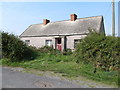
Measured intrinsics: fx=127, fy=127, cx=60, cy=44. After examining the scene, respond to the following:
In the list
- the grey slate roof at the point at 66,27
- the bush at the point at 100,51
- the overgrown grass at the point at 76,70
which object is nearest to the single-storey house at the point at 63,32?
the grey slate roof at the point at 66,27

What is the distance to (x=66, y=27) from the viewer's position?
2100 centimetres

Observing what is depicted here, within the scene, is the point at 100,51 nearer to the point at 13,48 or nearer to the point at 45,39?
the point at 13,48

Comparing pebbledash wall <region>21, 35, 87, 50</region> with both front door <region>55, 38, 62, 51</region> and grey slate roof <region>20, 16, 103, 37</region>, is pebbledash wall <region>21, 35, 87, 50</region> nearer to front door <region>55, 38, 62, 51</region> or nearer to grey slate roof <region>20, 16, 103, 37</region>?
front door <region>55, 38, 62, 51</region>

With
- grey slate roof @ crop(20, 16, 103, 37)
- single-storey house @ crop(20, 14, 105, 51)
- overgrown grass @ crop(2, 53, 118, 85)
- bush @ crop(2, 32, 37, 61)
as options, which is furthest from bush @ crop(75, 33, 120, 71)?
grey slate roof @ crop(20, 16, 103, 37)

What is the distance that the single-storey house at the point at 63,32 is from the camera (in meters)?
18.9

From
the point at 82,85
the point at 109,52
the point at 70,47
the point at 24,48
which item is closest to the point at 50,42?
the point at 70,47

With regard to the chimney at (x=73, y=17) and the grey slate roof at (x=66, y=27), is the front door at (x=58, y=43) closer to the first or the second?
the grey slate roof at (x=66, y=27)

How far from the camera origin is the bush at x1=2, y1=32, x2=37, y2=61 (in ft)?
38.1

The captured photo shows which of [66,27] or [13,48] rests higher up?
[66,27]

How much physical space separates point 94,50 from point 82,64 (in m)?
1.39

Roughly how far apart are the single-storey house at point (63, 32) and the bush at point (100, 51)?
781 cm

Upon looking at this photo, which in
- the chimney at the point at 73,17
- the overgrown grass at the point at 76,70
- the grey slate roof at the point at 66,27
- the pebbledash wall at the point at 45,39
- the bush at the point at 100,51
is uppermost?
the chimney at the point at 73,17

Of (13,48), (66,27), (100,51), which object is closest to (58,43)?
(66,27)

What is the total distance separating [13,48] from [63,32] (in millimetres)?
10012
